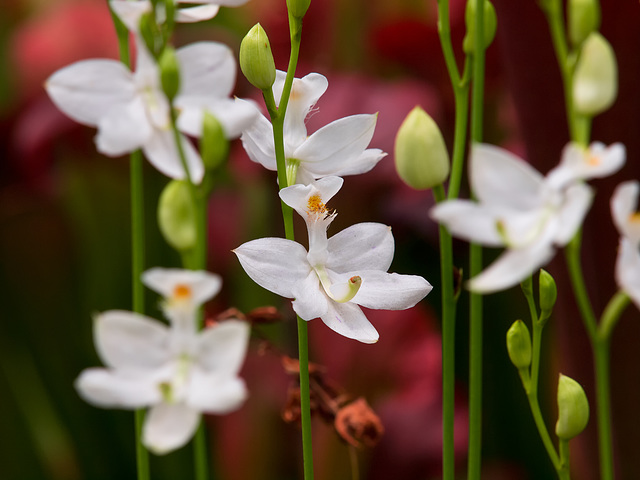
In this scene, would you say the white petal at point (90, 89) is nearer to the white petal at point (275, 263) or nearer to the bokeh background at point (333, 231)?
the white petal at point (275, 263)

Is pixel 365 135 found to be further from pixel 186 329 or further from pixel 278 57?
pixel 278 57

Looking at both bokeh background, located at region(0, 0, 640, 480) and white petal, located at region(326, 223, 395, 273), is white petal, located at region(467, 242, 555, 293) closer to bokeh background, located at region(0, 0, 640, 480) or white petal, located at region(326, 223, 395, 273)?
white petal, located at region(326, 223, 395, 273)

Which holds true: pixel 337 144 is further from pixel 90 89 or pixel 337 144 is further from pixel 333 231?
pixel 333 231

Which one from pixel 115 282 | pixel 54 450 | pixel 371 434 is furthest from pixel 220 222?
pixel 371 434

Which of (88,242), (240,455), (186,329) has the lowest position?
(240,455)

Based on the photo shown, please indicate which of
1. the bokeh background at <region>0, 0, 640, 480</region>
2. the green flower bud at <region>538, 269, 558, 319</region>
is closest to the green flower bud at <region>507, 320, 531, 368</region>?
the green flower bud at <region>538, 269, 558, 319</region>

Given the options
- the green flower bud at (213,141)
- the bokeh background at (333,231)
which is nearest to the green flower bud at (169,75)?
the green flower bud at (213,141)

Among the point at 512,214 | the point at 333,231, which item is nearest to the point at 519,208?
the point at 512,214
